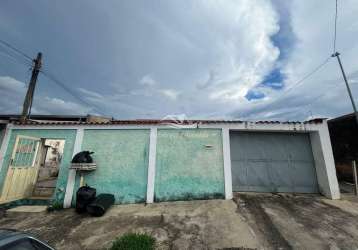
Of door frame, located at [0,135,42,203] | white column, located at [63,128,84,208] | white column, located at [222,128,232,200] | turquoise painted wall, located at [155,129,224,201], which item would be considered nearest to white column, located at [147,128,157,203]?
turquoise painted wall, located at [155,129,224,201]

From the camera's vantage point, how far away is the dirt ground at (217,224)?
149 inches

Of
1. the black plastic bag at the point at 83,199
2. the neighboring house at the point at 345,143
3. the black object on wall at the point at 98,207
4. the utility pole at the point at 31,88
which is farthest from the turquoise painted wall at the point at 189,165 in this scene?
the neighboring house at the point at 345,143

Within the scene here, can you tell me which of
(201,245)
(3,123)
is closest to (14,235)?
(201,245)

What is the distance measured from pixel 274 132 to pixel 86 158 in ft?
25.9

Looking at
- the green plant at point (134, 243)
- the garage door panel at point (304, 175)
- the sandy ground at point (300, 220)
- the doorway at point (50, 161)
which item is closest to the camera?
the green plant at point (134, 243)

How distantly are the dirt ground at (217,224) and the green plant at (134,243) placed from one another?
23cm

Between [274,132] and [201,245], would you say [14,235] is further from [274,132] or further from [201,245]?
[274,132]

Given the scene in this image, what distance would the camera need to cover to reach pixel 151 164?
6.35 metres

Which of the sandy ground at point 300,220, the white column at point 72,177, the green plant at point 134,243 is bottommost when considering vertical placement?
the green plant at point 134,243

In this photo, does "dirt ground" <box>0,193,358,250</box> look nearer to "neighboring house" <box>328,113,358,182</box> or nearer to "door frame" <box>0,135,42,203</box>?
"door frame" <box>0,135,42,203</box>

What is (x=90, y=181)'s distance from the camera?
6312 millimetres

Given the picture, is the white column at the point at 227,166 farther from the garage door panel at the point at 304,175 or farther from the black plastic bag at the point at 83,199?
the black plastic bag at the point at 83,199

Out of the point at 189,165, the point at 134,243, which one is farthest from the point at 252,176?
the point at 134,243

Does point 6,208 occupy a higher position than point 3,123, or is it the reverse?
point 3,123
